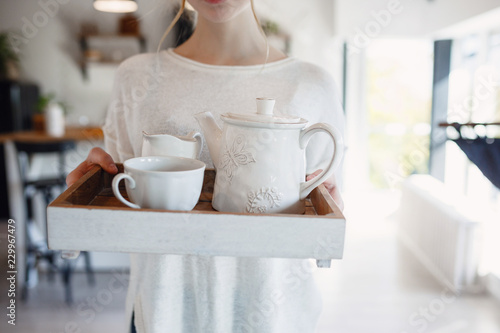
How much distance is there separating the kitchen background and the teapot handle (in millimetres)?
604

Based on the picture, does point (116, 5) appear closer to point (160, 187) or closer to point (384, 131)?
point (160, 187)

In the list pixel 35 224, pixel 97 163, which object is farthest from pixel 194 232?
pixel 35 224

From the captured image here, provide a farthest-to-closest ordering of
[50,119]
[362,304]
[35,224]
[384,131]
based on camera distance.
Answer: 1. [384,131]
2. [50,119]
3. [35,224]
4. [362,304]

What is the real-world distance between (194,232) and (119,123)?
1.60 feet

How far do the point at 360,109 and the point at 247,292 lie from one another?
371 cm

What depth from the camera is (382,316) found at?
7.48ft

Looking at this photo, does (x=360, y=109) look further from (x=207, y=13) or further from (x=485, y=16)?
(x=207, y=13)

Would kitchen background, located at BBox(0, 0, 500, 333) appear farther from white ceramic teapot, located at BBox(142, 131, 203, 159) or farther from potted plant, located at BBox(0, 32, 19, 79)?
white ceramic teapot, located at BBox(142, 131, 203, 159)

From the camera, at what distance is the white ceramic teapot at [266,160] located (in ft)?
1.84

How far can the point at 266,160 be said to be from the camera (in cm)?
57

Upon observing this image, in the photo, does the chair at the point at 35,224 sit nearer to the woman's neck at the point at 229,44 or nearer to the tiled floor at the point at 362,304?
the tiled floor at the point at 362,304

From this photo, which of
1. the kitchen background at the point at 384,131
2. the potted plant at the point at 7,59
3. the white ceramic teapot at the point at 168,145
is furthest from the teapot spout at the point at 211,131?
the potted plant at the point at 7,59

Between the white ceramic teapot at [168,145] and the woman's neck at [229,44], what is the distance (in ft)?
1.00

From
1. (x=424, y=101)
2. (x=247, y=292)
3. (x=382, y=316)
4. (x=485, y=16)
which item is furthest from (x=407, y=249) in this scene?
(x=247, y=292)
